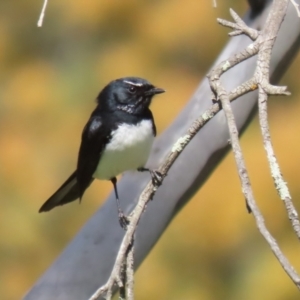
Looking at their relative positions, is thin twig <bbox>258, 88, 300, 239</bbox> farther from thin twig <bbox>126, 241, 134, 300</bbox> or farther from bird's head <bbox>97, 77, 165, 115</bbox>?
bird's head <bbox>97, 77, 165, 115</bbox>

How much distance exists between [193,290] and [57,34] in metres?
2.41

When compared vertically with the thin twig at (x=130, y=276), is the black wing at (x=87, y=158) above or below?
below

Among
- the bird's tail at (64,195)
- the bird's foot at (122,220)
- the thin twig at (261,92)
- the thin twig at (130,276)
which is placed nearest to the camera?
the thin twig at (261,92)

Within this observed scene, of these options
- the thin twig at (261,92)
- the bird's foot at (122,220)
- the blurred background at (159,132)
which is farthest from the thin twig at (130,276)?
the blurred background at (159,132)

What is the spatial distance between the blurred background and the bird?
2.82 meters

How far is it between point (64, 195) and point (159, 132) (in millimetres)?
2669

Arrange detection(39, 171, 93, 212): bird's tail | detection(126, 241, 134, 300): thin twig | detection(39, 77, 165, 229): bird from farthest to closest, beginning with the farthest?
detection(39, 171, 93, 212): bird's tail → detection(39, 77, 165, 229): bird → detection(126, 241, 134, 300): thin twig

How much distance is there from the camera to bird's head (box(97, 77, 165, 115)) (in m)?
2.48

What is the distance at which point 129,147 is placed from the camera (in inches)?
93.9

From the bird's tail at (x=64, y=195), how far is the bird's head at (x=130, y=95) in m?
0.33

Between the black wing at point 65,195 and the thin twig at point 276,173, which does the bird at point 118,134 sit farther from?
the thin twig at point 276,173

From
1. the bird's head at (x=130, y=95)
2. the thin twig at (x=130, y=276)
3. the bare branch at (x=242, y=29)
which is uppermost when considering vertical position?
the bare branch at (x=242, y=29)

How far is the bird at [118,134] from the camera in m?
2.40

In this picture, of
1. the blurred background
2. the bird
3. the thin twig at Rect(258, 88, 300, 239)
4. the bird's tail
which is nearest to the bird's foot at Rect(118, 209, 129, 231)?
the bird
